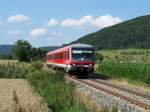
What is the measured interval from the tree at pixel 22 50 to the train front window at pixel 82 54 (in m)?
94.3

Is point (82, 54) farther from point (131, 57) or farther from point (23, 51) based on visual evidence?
point (23, 51)

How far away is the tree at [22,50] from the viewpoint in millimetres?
134375

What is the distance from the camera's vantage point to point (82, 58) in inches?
1518

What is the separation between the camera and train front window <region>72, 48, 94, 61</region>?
38.6 m

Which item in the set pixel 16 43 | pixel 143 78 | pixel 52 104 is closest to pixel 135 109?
pixel 52 104

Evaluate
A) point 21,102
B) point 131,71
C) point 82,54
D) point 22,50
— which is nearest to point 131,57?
point 22,50

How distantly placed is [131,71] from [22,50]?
327ft

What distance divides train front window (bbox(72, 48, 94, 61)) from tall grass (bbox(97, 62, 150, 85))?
12.1ft

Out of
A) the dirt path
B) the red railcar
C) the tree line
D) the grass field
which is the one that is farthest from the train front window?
the tree line

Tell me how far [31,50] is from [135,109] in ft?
428

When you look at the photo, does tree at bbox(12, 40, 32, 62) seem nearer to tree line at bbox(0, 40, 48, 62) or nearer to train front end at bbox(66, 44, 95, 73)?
tree line at bbox(0, 40, 48, 62)

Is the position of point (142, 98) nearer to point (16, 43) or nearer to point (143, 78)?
point (143, 78)

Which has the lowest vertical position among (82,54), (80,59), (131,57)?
(80,59)

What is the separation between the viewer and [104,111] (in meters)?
10.0
